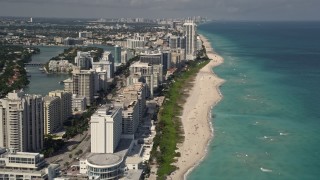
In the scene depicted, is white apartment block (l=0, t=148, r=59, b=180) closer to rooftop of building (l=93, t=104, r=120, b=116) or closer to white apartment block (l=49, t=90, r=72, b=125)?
rooftop of building (l=93, t=104, r=120, b=116)

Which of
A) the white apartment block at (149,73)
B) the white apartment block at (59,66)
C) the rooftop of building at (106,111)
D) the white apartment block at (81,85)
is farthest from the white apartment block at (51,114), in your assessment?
the white apartment block at (59,66)

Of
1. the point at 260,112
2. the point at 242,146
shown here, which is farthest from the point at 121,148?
the point at 260,112

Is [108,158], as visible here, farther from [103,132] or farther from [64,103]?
[64,103]

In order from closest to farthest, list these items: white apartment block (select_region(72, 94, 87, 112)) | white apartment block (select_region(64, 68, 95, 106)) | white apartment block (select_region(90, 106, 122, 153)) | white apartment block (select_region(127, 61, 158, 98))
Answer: white apartment block (select_region(90, 106, 122, 153)) < white apartment block (select_region(72, 94, 87, 112)) < white apartment block (select_region(64, 68, 95, 106)) < white apartment block (select_region(127, 61, 158, 98))

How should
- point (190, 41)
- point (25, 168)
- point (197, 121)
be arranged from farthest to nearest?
1. point (190, 41)
2. point (197, 121)
3. point (25, 168)

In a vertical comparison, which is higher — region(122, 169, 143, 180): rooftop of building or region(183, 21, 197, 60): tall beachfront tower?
region(183, 21, 197, 60): tall beachfront tower

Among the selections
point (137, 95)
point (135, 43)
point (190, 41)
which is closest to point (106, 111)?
point (137, 95)

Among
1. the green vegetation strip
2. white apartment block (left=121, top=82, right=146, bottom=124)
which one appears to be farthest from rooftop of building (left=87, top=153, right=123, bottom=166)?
white apartment block (left=121, top=82, right=146, bottom=124)

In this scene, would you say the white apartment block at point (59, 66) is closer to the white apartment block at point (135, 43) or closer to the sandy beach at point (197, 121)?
the sandy beach at point (197, 121)
